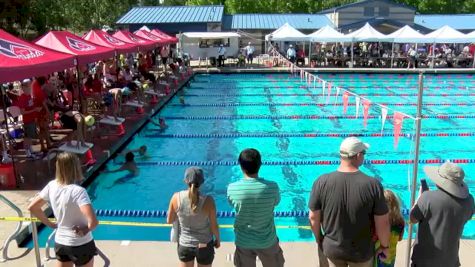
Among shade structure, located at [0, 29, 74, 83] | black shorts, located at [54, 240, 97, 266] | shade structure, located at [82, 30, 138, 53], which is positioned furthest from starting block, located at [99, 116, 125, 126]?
black shorts, located at [54, 240, 97, 266]

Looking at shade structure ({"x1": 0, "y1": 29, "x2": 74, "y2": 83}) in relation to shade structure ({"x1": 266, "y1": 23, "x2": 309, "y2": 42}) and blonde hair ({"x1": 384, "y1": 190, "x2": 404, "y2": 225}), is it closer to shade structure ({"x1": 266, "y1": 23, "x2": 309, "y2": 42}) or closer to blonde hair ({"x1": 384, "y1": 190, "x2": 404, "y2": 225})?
blonde hair ({"x1": 384, "y1": 190, "x2": 404, "y2": 225})

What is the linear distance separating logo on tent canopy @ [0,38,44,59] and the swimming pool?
8.19 feet

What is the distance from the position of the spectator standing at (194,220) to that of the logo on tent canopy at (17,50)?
462 cm

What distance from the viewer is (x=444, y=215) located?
3.11 metres

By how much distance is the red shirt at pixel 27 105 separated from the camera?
826cm

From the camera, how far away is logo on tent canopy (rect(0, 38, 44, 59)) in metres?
6.74

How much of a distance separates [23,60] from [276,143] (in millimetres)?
6107

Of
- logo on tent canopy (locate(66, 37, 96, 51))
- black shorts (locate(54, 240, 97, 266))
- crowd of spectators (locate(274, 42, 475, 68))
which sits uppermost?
logo on tent canopy (locate(66, 37, 96, 51))

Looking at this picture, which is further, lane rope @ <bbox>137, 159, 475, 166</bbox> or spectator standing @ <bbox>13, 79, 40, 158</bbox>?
lane rope @ <bbox>137, 159, 475, 166</bbox>

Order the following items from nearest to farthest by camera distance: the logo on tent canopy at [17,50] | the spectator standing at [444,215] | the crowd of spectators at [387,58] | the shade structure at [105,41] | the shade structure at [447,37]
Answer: the spectator standing at [444,215] < the logo on tent canopy at [17,50] < the shade structure at [105,41] < the shade structure at [447,37] < the crowd of spectators at [387,58]

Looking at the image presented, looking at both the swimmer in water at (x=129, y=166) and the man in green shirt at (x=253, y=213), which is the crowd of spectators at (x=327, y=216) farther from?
the swimmer in water at (x=129, y=166)

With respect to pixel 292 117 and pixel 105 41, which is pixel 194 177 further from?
pixel 105 41

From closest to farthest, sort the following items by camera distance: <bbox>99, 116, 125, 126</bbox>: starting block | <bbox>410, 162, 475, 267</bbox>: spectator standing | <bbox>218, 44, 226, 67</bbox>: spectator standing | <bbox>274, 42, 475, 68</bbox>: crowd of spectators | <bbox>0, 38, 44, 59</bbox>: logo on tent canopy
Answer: <bbox>410, 162, 475, 267</bbox>: spectator standing, <bbox>0, 38, 44, 59</bbox>: logo on tent canopy, <bbox>99, 116, 125, 126</bbox>: starting block, <bbox>218, 44, 226, 67</bbox>: spectator standing, <bbox>274, 42, 475, 68</bbox>: crowd of spectators

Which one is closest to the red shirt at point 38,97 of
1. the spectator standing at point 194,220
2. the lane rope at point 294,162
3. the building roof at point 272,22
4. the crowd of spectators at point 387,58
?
the lane rope at point 294,162
